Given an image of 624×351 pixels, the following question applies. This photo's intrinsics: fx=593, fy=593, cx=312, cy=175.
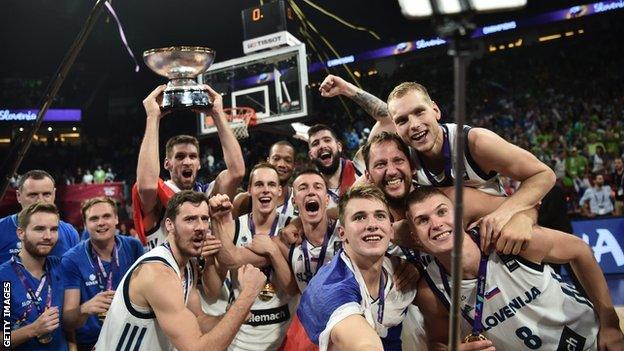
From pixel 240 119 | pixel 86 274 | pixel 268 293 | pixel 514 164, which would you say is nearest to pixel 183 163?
pixel 86 274

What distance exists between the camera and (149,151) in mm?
3889

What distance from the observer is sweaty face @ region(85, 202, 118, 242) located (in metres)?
3.96

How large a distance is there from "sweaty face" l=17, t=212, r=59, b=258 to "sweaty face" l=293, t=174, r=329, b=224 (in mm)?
1612

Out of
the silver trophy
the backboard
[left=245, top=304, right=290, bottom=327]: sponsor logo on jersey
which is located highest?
the backboard

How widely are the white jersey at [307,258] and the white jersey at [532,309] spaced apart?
972 millimetres

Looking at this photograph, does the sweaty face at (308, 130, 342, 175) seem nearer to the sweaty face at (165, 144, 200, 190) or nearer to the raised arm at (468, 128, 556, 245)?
the sweaty face at (165, 144, 200, 190)

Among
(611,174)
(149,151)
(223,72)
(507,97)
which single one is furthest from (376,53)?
(149,151)

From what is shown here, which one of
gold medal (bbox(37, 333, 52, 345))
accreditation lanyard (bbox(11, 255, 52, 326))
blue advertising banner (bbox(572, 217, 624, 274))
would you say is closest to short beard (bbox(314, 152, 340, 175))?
accreditation lanyard (bbox(11, 255, 52, 326))

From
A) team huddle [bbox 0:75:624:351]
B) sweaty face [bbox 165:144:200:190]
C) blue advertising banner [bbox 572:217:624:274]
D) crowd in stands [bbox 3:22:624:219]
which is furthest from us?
crowd in stands [bbox 3:22:624:219]

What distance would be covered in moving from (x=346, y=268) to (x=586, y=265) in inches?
48.3

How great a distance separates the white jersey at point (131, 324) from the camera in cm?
316

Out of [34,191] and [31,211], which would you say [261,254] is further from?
[34,191]

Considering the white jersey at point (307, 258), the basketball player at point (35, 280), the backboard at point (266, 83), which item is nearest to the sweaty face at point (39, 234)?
the basketball player at point (35, 280)

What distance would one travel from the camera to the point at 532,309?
9.93 ft
